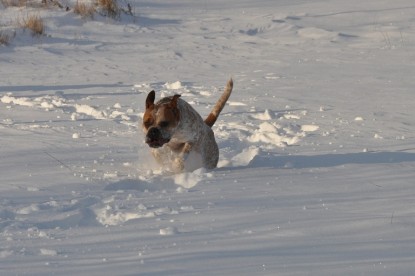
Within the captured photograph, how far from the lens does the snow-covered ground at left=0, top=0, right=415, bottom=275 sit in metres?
3.76

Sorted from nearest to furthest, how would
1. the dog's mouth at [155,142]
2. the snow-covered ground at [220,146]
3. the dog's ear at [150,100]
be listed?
the snow-covered ground at [220,146]
the dog's mouth at [155,142]
the dog's ear at [150,100]

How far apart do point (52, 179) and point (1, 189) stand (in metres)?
0.39

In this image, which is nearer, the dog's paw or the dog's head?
the dog's head

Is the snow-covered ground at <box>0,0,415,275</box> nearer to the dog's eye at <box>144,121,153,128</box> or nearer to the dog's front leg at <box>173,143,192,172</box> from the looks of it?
the dog's front leg at <box>173,143,192,172</box>

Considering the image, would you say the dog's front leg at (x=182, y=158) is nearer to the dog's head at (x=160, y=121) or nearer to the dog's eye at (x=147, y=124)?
the dog's head at (x=160, y=121)

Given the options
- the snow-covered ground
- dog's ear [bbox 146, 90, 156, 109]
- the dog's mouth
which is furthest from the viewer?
dog's ear [bbox 146, 90, 156, 109]

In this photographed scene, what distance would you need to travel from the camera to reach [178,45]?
40.5ft

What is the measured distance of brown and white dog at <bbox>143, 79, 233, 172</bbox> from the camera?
5719 millimetres

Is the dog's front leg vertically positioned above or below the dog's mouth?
below

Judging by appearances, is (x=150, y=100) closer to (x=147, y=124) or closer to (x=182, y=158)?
(x=147, y=124)

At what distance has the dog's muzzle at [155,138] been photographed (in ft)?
18.5

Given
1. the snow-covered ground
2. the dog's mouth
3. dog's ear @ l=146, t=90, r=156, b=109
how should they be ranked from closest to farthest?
the snow-covered ground, the dog's mouth, dog's ear @ l=146, t=90, r=156, b=109

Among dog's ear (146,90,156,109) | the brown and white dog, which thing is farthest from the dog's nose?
dog's ear (146,90,156,109)

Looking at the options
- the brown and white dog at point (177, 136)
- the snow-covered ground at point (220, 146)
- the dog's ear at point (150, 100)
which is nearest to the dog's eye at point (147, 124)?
the brown and white dog at point (177, 136)
